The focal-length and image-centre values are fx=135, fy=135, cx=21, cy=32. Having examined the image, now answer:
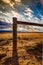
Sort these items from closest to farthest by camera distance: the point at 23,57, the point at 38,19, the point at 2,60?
the point at 2,60 < the point at 23,57 < the point at 38,19

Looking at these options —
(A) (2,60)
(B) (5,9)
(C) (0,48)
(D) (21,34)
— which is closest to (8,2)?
(B) (5,9)

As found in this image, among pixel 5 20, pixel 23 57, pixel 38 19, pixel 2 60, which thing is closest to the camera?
pixel 2 60

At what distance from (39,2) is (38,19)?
0.29 meters

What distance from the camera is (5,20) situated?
5.77 feet

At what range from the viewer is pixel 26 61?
1906 mm

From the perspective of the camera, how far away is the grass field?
1.70 metres

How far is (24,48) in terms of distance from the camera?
76.0 inches

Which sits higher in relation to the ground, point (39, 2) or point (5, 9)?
point (39, 2)

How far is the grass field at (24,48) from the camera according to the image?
1.70m

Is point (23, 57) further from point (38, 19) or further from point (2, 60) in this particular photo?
point (38, 19)

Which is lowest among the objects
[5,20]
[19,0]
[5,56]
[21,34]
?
[5,56]

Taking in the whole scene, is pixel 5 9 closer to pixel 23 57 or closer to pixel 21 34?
pixel 21 34

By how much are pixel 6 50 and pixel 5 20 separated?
1.28 ft

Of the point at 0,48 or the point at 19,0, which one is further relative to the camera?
the point at 19,0
